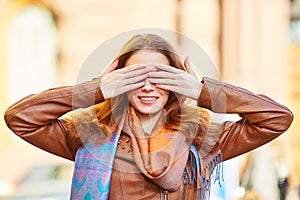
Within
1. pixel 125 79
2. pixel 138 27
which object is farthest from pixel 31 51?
pixel 125 79

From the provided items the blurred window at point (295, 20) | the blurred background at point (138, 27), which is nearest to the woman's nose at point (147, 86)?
the blurred background at point (138, 27)

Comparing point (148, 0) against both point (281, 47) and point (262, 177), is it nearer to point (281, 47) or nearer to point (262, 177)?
point (281, 47)

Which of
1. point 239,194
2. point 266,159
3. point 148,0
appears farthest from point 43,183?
point 148,0

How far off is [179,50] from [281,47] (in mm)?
8620

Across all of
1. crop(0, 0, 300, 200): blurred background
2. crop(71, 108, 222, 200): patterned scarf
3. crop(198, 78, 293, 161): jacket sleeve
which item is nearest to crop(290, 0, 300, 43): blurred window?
crop(0, 0, 300, 200): blurred background

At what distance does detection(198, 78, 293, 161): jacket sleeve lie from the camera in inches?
127

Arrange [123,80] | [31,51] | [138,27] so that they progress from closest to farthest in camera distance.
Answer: [123,80] < [138,27] < [31,51]

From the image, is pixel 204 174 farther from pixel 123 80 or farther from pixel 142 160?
pixel 123 80

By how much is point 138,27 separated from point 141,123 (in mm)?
8104

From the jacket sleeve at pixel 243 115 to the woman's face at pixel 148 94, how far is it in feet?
0.43

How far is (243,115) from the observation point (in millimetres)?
3291

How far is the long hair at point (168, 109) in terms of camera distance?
3.24 meters

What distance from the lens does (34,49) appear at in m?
12.0

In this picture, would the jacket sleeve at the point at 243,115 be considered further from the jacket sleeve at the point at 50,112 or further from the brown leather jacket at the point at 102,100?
the jacket sleeve at the point at 50,112
